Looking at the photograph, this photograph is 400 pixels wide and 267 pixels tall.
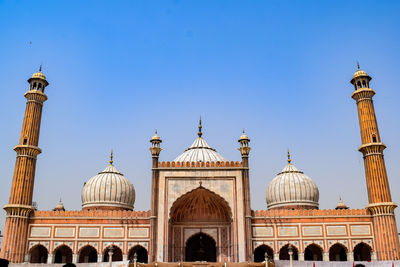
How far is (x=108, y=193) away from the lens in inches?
1030

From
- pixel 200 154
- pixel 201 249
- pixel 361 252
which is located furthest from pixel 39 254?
pixel 361 252

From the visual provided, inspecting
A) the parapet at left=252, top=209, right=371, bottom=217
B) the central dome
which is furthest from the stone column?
the central dome

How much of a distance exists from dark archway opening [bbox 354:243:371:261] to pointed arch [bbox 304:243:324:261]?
207 cm

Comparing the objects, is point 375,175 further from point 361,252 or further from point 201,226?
point 201,226

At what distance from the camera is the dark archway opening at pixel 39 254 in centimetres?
2234

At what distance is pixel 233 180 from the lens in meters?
22.3

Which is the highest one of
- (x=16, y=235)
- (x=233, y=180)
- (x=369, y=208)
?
(x=233, y=180)

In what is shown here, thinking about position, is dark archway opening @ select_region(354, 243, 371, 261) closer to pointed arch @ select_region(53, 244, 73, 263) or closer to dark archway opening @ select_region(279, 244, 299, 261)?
dark archway opening @ select_region(279, 244, 299, 261)

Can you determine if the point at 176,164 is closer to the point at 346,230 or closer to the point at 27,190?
the point at 27,190

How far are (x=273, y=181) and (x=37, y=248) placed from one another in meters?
15.9

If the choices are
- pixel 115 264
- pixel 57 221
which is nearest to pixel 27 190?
pixel 57 221

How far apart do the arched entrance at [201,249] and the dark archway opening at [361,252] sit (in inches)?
330

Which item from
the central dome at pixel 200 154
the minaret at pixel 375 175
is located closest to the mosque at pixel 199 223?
the minaret at pixel 375 175

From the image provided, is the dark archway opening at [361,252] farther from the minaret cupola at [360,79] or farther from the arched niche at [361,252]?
the minaret cupola at [360,79]
